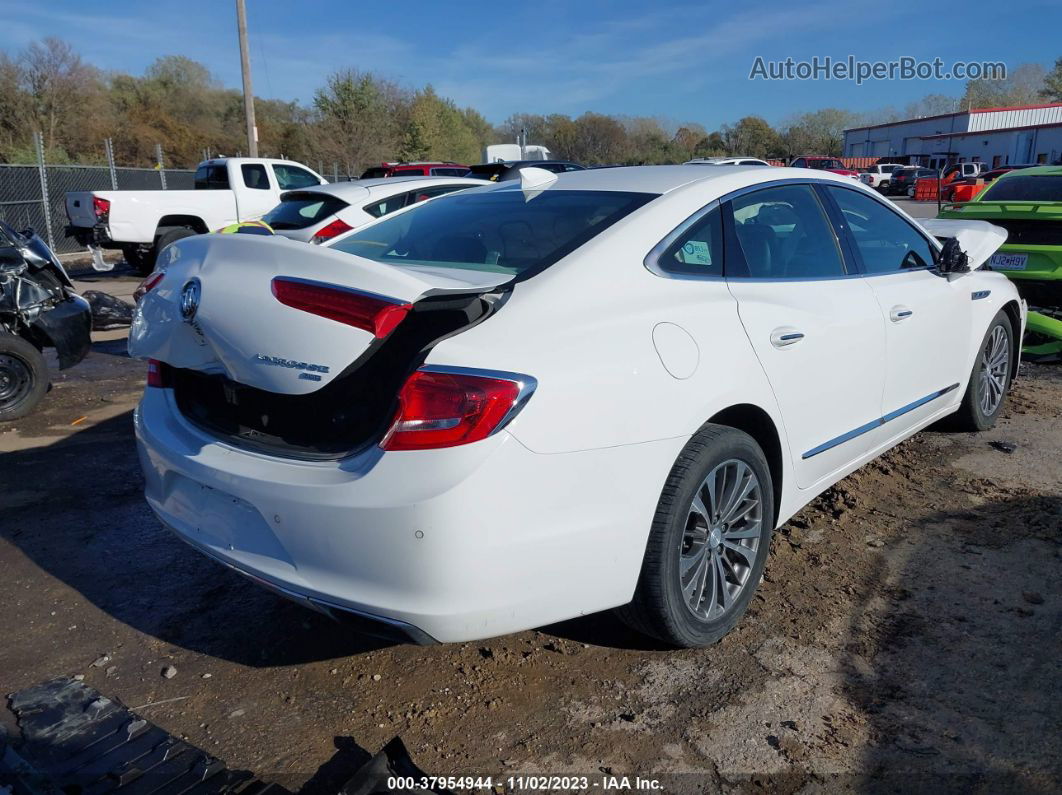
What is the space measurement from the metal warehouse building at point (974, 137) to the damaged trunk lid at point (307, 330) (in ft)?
167

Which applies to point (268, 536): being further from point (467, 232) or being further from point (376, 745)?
point (467, 232)

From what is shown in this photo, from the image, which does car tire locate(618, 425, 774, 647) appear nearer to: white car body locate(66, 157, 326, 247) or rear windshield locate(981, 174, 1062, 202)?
rear windshield locate(981, 174, 1062, 202)

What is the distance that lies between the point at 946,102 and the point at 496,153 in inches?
3510

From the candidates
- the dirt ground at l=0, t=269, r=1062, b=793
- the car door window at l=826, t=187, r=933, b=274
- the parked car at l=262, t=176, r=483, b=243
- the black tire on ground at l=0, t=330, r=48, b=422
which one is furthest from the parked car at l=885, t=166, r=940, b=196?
the black tire on ground at l=0, t=330, r=48, b=422

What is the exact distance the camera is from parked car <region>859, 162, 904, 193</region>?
135 feet

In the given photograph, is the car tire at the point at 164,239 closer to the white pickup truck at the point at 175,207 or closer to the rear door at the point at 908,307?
the white pickup truck at the point at 175,207

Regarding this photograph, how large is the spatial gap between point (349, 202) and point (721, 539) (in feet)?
24.4

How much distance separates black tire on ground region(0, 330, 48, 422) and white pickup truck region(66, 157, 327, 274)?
7499 mm

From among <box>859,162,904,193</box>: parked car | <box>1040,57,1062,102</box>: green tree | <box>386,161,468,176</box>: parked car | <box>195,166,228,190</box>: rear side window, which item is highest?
<box>1040,57,1062,102</box>: green tree

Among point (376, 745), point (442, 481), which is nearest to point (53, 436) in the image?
point (376, 745)

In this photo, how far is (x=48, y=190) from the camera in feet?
57.4

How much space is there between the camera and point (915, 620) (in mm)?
3102

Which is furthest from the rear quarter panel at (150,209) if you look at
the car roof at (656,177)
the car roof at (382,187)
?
the car roof at (656,177)

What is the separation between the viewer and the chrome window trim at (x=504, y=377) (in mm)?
2203
